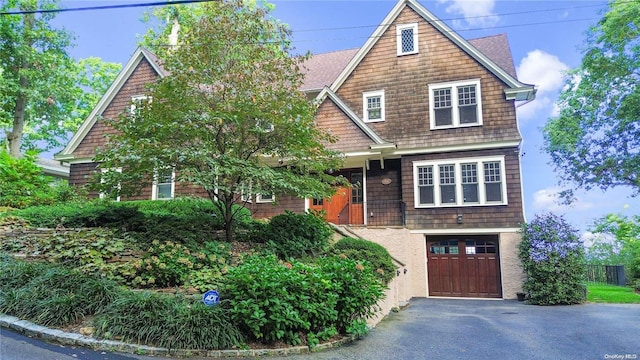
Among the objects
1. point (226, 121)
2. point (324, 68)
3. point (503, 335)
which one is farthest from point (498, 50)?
point (503, 335)


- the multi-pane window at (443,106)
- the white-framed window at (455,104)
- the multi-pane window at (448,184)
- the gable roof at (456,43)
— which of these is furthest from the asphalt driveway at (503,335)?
the gable roof at (456,43)

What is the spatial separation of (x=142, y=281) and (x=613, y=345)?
8.06 meters

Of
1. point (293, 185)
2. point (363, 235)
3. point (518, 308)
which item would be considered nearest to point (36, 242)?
point (293, 185)

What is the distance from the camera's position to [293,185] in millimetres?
8914

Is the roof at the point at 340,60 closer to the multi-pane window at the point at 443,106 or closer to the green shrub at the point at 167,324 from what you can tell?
the multi-pane window at the point at 443,106

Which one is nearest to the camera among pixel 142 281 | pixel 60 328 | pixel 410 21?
pixel 60 328

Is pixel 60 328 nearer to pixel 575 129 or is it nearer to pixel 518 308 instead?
pixel 518 308

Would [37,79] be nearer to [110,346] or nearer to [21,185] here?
[21,185]

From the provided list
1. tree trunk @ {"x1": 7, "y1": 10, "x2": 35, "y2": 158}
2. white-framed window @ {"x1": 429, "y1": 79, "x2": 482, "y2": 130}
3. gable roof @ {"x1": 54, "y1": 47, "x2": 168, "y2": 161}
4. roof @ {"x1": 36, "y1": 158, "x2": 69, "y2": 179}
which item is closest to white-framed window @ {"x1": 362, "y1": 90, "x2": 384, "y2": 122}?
white-framed window @ {"x1": 429, "y1": 79, "x2": 482, "y2": 130}

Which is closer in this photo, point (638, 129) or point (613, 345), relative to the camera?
point (613, 345)

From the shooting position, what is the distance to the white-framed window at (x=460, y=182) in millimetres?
14133

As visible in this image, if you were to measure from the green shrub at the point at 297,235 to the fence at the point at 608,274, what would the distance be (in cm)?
1501

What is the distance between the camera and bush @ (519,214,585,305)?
11906 mm

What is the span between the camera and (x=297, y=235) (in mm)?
10172
